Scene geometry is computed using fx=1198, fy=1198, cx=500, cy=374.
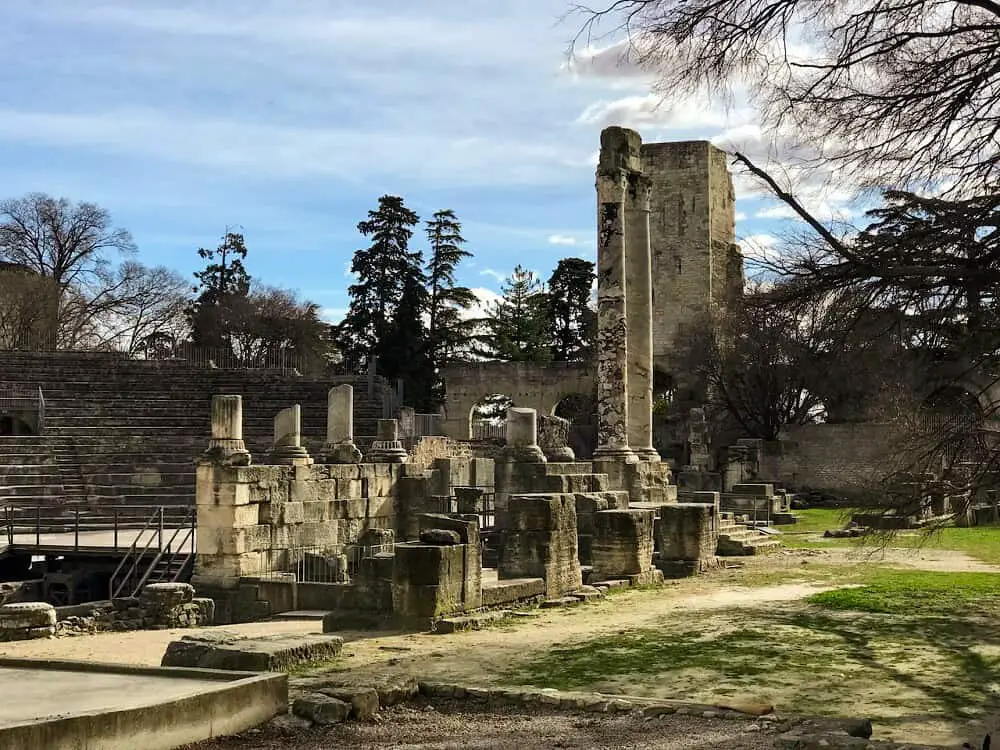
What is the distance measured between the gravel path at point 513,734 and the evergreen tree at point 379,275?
51.3m

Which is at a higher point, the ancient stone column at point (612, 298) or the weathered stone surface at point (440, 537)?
the ancient stone column at point (612, 298)

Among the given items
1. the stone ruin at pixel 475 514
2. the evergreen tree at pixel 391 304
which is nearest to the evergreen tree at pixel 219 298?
the evergreen tree at pixel 391 304

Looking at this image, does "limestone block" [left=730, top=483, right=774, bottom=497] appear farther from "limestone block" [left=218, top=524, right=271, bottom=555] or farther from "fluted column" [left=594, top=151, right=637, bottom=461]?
"limestone block" [left=218, top=524, right=271, bottom=555]

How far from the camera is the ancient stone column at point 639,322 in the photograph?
26.1 m

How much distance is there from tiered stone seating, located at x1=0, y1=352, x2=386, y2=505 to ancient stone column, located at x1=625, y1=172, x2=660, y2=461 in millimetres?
8138

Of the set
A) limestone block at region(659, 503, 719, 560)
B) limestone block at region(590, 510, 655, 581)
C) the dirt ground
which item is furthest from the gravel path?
limestone block at region(659, 503, 719, 560)

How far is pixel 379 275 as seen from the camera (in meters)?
59.3

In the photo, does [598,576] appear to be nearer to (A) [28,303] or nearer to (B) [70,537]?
(B) [70,537]

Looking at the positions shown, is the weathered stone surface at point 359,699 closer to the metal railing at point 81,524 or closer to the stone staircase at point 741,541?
the metal railing at point 81,524

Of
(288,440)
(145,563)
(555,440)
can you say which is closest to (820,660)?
(145,563)

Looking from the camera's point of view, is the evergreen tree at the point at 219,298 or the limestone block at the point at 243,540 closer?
the limestone block at the point at 243,540

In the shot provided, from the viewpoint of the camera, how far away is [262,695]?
7586 mm

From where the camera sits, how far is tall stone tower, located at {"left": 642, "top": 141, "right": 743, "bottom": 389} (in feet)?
185

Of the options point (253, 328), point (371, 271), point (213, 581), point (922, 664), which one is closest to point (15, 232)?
point (253, 328)
